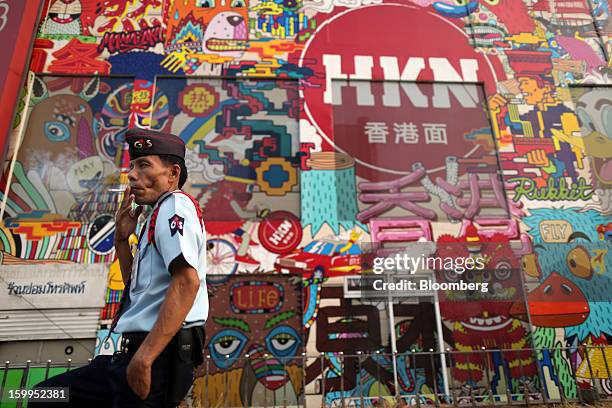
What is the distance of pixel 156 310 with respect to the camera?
1553 millimetres

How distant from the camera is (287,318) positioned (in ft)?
26.8

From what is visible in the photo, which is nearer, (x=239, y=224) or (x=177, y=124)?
(x=239, y=224)

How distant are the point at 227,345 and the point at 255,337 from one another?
52 cm

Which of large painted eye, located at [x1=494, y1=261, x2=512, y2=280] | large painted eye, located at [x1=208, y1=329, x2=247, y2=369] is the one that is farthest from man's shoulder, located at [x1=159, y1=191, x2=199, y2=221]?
large painted eye, located at [x1=494, y1=261, x2=512, y2=280]

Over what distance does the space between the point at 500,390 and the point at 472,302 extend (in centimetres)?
160

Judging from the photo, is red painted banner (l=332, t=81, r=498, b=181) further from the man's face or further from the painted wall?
the man's face

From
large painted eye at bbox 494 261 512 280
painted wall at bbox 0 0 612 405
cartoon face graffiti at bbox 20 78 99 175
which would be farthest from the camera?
cartoon face graffiti at bbox 20 78 99 175

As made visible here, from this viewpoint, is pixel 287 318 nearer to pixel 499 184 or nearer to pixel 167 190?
pixel 499 184

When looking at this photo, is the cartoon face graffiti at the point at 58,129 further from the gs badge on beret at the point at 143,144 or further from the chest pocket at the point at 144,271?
the chest pocket at the point at 144,271

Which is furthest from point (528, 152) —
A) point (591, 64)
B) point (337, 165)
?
point (337, 165)

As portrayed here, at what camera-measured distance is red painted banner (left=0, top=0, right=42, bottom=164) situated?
8842mm

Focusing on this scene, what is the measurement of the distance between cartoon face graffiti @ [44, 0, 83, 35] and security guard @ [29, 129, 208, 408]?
10256mm

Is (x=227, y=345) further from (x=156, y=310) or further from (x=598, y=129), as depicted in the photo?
(x=598, y=129)

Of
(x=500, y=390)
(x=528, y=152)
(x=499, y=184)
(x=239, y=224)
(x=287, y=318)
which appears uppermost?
(x=528, y=152)
